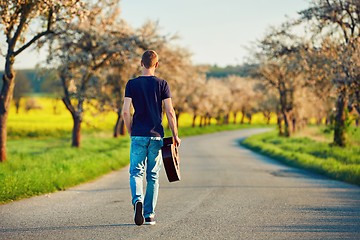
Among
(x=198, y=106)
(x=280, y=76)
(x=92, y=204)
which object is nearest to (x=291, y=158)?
(x=92, y=204)

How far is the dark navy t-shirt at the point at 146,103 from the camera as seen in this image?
23.0 ft

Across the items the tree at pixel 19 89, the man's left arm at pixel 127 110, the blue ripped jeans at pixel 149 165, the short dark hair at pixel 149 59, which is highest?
the tree at pixel 19 89

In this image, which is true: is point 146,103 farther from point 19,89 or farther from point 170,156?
point 19,89

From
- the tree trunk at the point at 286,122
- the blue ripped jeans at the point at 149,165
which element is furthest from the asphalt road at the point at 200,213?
the tree trunk at the point at 286,122

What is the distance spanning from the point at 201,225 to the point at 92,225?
4.77 ft

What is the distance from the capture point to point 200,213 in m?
8.01

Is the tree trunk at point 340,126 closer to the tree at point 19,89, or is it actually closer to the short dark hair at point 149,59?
the short dark hair at point 149,59

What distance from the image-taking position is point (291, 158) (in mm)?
23406

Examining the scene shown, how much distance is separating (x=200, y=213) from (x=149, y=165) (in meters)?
1.38

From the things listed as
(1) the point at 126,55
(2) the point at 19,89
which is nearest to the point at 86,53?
(1) the point at 126,55

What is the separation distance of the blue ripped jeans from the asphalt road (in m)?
0.39

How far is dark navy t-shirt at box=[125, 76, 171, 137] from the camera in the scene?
23.0 feet

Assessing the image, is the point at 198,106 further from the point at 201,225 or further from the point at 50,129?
the point at 201,225

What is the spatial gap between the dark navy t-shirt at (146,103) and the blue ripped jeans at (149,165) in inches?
4.3
